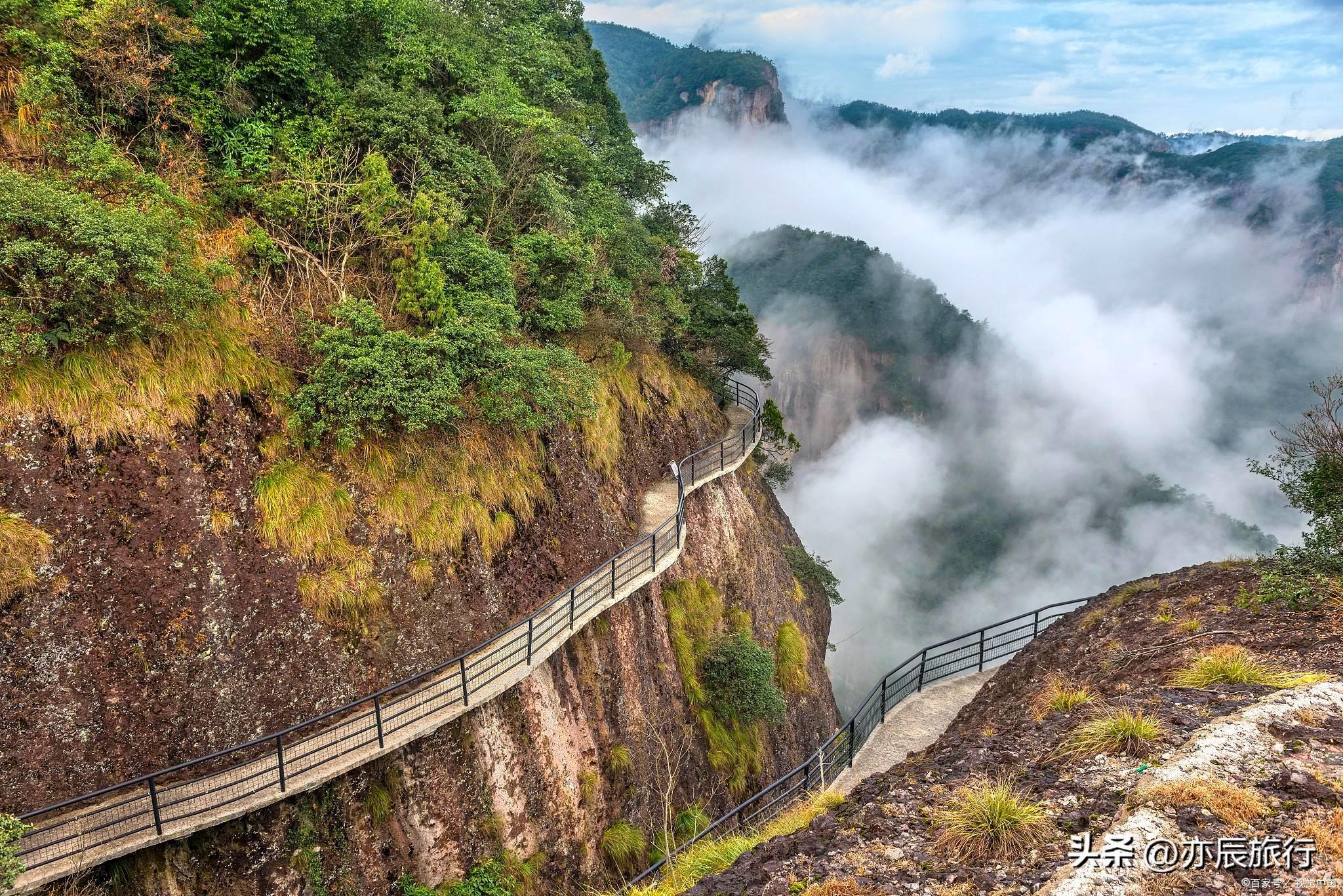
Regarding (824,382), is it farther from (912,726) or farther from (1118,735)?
(1118,735)

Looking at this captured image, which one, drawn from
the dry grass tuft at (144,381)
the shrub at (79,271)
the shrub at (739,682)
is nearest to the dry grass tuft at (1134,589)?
the shrub at (739,682)

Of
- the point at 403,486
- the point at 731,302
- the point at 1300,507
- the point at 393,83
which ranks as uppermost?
the point at 393,83

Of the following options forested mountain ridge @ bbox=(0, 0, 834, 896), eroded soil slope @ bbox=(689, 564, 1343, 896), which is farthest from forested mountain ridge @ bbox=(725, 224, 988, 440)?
eroded soil slope @ bbox=(689, 564, 1343, 896)

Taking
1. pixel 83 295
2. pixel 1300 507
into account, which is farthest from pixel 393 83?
pixel 1300 507

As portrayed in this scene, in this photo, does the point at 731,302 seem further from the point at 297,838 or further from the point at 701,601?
the point at 297,838

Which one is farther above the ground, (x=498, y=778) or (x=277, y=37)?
(x=277, y=37)

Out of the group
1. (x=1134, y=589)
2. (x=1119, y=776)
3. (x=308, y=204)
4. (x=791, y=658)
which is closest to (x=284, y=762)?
(x=308, y=204)

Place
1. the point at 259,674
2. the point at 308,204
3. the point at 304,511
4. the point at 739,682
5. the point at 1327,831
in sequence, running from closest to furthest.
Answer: the point at 1327,831
the point at 259,674
the point at 304,511
the point at 308,204
the point at 739,682

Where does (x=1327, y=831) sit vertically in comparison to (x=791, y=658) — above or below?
above
